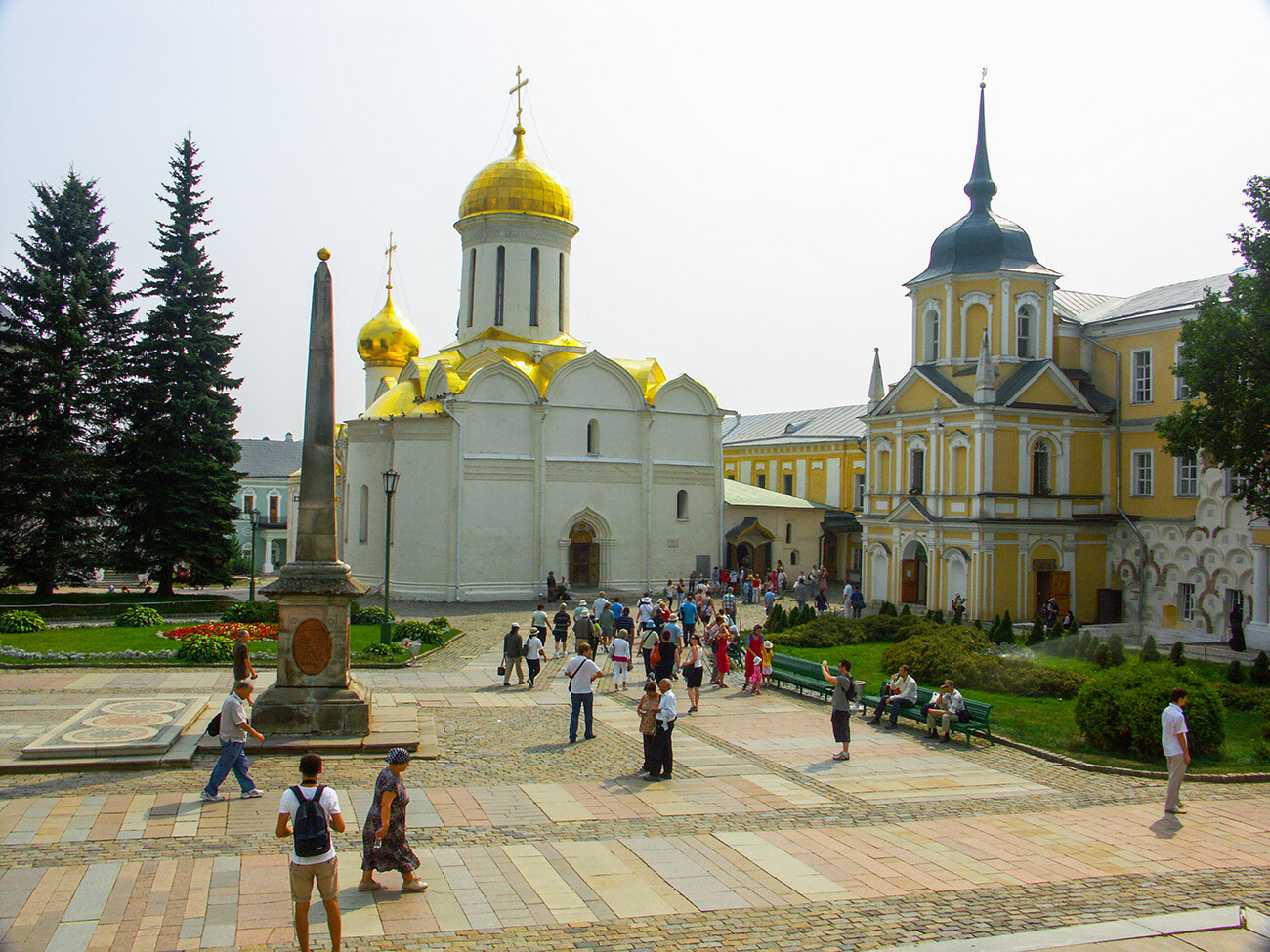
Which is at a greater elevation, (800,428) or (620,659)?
(800,428)

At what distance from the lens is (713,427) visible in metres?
39.0

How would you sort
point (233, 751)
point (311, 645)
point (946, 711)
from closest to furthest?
point (233, 751) → point (311, 645) → point (946, 711)

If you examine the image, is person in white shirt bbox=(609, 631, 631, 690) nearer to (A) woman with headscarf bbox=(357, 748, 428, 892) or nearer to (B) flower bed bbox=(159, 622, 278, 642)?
(B) flower bed bbox=(159, 622, 278, 642)

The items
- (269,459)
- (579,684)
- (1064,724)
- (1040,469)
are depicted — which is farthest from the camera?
(269,459)

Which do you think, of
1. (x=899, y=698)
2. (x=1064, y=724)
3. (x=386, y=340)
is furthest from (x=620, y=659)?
(x=386, y=340)

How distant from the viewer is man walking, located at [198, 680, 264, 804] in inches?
412

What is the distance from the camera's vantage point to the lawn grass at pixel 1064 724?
13.8 meters

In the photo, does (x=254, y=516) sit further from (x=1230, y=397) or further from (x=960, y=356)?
(x=1230, y=397)

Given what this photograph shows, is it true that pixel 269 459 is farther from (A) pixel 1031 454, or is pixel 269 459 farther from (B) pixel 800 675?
(B) pixel 800 675

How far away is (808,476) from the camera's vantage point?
51.5 metres

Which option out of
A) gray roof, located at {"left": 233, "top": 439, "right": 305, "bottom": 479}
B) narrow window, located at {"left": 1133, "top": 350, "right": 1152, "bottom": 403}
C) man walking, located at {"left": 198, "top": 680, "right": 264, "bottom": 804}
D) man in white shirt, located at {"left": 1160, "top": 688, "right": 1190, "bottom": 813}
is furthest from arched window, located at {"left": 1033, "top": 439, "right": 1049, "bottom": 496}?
gray roof, located at {"left": 233, "top": 439, "right": 305, "bottom": 479}

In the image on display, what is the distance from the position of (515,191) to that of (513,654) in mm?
23925

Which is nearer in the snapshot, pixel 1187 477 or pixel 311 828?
pixel 311 828

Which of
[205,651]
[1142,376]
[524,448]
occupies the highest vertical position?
[1142,376]
